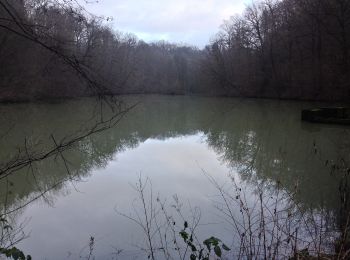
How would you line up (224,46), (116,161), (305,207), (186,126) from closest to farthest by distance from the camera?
(305,207)
(116,161)
(186,126)
(224,46)

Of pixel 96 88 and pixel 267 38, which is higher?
pixel 267 38

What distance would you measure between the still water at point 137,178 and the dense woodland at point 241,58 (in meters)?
1.15

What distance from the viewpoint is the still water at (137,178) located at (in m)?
5.89

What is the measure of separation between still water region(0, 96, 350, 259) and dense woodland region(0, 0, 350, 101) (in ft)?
3.78

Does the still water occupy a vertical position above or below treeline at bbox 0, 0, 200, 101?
below

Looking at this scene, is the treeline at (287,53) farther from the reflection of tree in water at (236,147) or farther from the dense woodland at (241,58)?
the reflection of tree in water at (236,147)

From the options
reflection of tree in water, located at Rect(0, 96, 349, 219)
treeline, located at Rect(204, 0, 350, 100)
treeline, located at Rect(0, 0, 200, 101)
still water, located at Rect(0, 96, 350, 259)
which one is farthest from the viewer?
treeline, located at Rect(204, 0, 350, 100)

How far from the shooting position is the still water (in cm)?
589

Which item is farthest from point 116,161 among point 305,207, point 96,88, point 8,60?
point 8,60

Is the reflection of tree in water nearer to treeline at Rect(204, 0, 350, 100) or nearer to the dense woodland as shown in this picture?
the dense woodland

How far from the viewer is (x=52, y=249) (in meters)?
5.43

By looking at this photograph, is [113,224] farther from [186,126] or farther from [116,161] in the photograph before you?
[186,126]

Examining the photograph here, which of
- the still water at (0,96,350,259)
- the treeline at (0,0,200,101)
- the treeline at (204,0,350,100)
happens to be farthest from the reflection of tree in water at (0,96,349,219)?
the treeline at (204,0,350,100)

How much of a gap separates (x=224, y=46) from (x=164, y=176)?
177 ft
